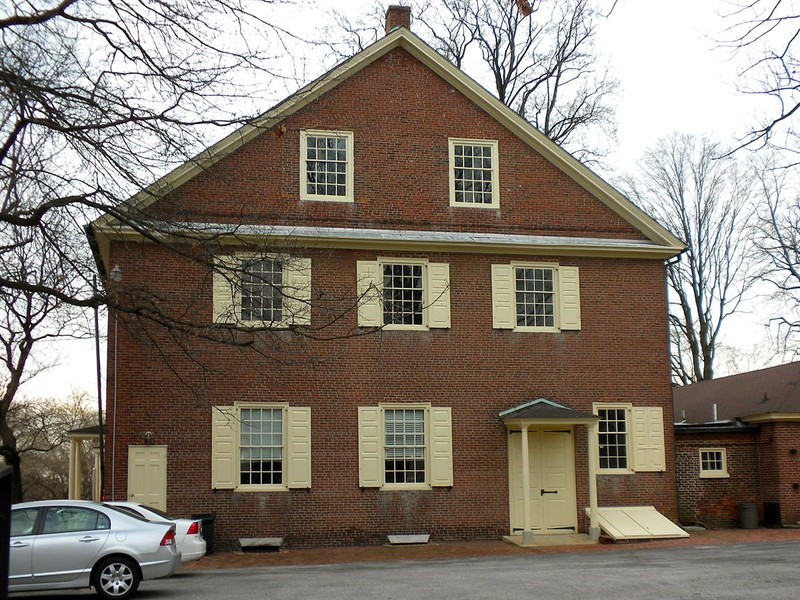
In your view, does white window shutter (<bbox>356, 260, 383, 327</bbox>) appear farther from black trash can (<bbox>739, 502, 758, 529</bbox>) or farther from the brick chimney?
black trash can (<bbox>739, 502, 758, 529</bbox>)

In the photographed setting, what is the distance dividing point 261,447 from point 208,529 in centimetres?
210

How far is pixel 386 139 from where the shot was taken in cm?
2309

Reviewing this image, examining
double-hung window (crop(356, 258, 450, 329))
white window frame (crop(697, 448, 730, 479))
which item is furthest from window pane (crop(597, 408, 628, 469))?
double-hung window (crop(356, 258, 450, 329))

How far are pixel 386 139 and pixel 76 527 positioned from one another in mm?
12428

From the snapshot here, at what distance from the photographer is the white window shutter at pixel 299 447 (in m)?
21.3

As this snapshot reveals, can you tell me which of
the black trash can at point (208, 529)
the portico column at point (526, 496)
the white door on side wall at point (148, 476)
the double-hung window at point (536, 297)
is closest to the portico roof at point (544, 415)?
the portico column at point (526, 496)

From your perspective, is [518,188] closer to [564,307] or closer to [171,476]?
[564,307]

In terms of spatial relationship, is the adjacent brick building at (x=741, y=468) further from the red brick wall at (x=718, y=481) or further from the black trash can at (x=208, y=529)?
the black trash can at (x=208, y=529)

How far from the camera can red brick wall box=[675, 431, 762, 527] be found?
24.3 meters

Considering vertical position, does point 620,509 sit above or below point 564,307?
below

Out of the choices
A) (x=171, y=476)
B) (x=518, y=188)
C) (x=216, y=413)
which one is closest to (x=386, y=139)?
(x=518, y=188)

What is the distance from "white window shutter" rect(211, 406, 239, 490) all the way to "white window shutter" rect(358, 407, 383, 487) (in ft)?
8.74

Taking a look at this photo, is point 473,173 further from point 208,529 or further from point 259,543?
point 208,529

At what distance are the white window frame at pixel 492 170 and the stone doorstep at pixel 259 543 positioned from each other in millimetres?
8549
